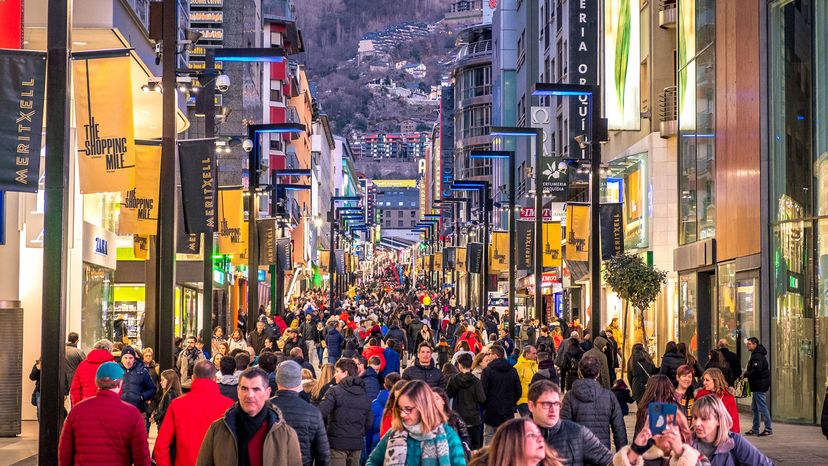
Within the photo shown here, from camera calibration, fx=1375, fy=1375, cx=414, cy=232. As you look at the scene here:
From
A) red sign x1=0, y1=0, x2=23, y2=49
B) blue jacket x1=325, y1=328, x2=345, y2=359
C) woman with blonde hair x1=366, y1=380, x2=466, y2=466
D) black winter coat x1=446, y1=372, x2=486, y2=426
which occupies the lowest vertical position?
blue jacket x1=325, y1=328, x2=345, y2=359

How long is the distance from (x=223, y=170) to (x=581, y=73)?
81.2 ft

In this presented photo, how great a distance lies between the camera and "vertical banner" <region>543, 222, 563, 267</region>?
44.5 m

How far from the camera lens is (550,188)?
145 feet

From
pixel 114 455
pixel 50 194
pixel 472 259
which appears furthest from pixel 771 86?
pixel 472 259

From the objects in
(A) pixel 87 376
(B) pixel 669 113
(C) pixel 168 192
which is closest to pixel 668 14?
(B) pixel 669 113

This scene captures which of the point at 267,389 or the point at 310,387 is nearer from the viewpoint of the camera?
the point at 267,389

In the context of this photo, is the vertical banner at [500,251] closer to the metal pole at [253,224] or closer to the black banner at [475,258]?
the black banner at [475,258]

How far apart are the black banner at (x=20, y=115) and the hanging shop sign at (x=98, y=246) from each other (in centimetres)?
1473

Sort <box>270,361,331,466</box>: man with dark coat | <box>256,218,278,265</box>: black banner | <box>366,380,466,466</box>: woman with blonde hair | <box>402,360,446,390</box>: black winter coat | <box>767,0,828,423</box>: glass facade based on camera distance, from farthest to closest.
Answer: <box>256,218,278,265</box>: black banner
<box>767,0,828,423</box>: glass facade
<box>402,360,446,390</box>: black winter coat
<box>270,361,331,466</box>: man with dark coat
<box>366,380,466,466</box>: woman with blonde hair

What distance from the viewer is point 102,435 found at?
9820mm

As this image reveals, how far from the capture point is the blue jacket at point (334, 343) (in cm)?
3144

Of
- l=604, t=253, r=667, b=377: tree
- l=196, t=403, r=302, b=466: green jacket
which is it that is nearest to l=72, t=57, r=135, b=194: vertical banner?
l=196, t=403, r=302, b=466: green jacket

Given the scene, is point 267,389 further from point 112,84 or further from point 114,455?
point 112,84

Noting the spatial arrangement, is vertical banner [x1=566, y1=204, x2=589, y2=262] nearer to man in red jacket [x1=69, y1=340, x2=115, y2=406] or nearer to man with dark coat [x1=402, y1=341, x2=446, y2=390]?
man with dark coat [x1=402, y1=341, x2=446, y2=390]
